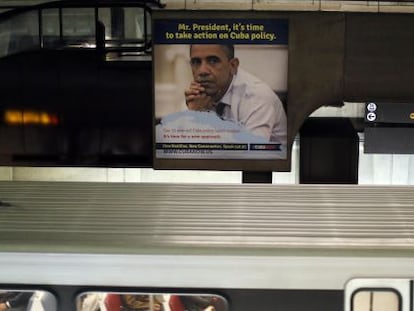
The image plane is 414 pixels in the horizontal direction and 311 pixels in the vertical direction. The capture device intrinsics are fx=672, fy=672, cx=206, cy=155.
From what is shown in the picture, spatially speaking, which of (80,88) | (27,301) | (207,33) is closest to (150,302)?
(27,301)

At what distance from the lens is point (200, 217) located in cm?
230

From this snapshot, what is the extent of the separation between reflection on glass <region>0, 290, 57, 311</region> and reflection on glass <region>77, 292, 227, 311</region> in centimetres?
9

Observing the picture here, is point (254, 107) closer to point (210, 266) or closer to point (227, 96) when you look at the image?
point (227, 96)

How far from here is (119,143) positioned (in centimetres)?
786

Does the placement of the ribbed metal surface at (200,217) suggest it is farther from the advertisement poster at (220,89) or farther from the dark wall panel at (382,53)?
the dark wall panel at (382,53)

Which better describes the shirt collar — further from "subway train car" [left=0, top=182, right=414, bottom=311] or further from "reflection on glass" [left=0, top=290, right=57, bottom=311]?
"reflection on glass" [left=0, top=290, right=57, bottom=311]

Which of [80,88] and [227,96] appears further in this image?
[80,88]

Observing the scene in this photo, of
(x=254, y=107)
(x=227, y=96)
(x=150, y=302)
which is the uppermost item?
(x=227, y=96)

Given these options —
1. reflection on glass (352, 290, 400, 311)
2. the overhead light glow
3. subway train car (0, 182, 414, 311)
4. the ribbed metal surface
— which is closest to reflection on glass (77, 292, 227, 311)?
subway train car (0, 182, 414, 311)

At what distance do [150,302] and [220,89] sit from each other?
17.8 feet

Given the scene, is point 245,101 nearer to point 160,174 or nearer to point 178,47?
point 178,47

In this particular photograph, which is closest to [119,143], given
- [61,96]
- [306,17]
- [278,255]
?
[61,96]

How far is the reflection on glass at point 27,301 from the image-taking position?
1997mm

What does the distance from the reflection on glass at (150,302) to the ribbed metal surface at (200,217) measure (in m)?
0.14
